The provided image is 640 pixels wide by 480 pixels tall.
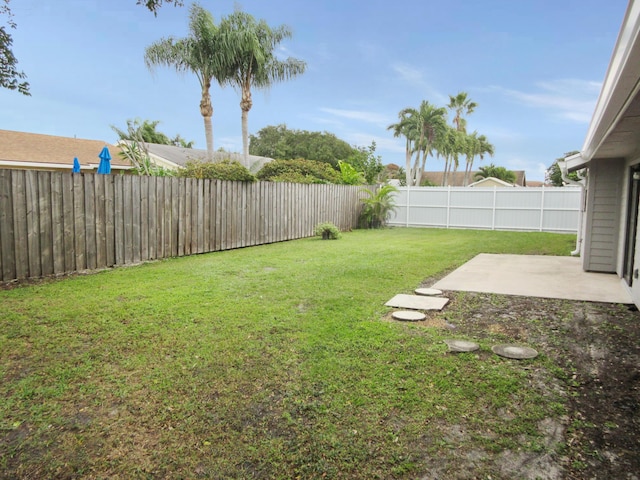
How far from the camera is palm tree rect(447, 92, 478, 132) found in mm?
41312

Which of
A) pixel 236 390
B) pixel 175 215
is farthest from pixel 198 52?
pixel 236 390

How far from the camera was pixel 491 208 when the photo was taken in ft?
53.2

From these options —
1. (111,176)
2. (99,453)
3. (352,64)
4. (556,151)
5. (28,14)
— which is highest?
(352,64)

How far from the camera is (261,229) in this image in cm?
1062

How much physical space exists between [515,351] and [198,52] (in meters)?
19.4

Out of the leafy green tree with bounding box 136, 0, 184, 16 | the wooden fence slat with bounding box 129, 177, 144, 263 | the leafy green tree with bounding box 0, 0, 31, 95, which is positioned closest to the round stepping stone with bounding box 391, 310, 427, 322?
the leafy green tree with bounding box 136, 0, 184, 16

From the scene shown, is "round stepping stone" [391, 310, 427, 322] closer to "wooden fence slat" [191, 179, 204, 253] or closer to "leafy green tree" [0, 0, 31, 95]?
"leafy green tree" [0, 0, 31, 95]

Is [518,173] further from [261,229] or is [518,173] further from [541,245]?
[261,229]

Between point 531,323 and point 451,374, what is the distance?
1.75 meters

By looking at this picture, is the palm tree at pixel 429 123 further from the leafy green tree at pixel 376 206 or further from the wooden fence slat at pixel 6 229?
the wooden fence slat at pixel 6 229

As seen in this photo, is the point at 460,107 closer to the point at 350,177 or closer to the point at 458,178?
the point at 458,178

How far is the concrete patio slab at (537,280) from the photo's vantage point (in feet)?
17.7

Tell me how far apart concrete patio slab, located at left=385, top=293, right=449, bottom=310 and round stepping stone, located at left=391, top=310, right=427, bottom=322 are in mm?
228

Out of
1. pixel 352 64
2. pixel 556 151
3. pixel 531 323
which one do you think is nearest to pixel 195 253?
pixel 531 323
